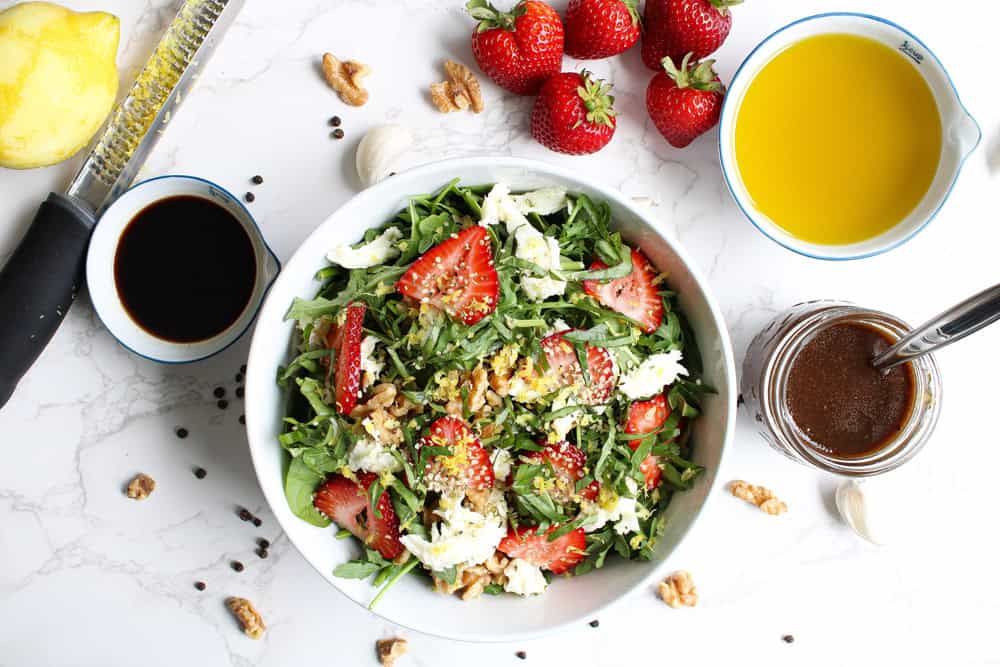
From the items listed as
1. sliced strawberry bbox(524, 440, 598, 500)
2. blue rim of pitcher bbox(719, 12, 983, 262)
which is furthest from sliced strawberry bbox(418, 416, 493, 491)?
blue rim of pitcher bbox(719, 12, 983, 262)

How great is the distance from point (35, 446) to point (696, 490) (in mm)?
1612

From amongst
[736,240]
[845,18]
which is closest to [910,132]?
[845,18]

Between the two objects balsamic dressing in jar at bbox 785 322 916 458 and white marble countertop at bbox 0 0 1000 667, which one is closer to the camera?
balsamic dressing in jar at bbox 785 322 916 458

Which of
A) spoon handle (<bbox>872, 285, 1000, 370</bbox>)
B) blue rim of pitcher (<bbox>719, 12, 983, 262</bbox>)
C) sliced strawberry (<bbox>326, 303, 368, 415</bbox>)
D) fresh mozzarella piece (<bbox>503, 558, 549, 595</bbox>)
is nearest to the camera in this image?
spoon handle (<bbox>872, 285, 1000, 370</bbox>)

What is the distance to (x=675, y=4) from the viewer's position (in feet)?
5.99

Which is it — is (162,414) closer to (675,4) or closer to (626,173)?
(626,173)

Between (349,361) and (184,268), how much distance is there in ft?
1.89

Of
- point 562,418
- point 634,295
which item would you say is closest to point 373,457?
point 562,418

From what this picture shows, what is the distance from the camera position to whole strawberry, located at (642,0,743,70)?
182 cm

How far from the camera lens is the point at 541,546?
5.58ft

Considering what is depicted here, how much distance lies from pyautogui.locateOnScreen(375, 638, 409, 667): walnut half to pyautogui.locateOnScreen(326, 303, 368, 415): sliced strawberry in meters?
0.70

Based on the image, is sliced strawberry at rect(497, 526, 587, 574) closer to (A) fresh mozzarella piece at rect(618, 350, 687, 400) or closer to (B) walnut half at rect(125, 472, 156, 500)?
(A) fresh mozzarella piece at rect(618, 350, 687, 400)

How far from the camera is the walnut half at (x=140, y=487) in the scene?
6.52ft

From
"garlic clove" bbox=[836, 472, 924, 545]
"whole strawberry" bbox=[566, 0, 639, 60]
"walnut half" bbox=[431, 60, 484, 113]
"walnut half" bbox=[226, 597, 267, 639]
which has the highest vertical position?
"whole strawberry" bbox=[566, 0, 639, 60]
